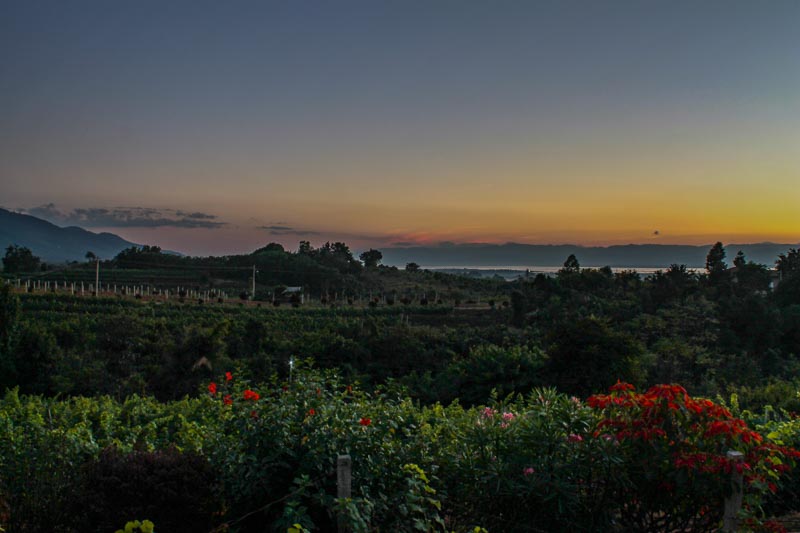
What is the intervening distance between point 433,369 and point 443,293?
2782 centimetres

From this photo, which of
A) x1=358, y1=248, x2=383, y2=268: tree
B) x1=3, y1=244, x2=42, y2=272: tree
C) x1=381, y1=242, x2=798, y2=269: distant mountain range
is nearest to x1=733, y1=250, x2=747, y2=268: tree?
x1=381, y1=242, x2=798, y2=269: distant mountain range

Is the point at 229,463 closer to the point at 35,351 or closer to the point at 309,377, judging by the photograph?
the point at 309,377

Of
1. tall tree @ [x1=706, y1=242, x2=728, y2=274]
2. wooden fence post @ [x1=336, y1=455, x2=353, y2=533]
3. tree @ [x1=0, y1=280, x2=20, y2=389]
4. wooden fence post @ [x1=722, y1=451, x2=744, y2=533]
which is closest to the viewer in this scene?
wooden fence post @ [x1=336, y1=455, x2=353, y2=533]

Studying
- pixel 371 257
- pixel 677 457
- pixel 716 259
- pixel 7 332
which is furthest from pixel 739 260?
pixel 371 257

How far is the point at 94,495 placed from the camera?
329cm

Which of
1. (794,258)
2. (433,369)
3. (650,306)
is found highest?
(794,258)

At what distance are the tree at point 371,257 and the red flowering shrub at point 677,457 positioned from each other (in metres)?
64.1

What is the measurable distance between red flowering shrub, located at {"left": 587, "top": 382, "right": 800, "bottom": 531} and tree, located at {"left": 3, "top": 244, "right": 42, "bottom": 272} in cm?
5933

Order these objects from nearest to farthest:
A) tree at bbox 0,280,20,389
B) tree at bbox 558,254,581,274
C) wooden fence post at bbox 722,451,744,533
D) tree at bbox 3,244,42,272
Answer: wooden fence post at bbox 722,451,744,533
tree at bbox 0,280,20,389
tree at bbox 558,254,581,274
tree at bbox 3,244,42,272

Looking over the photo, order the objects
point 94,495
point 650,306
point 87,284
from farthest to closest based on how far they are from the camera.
→ point 87,284 < point 650,306 < point 94,495

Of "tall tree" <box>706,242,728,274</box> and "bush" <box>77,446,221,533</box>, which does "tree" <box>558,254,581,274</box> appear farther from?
"bush" <box>77,446,221,533</box>

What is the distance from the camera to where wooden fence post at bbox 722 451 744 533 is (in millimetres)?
3188

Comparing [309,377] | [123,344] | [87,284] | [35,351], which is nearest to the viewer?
[309,377]

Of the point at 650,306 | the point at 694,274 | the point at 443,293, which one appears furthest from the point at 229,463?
the point at 443,293
